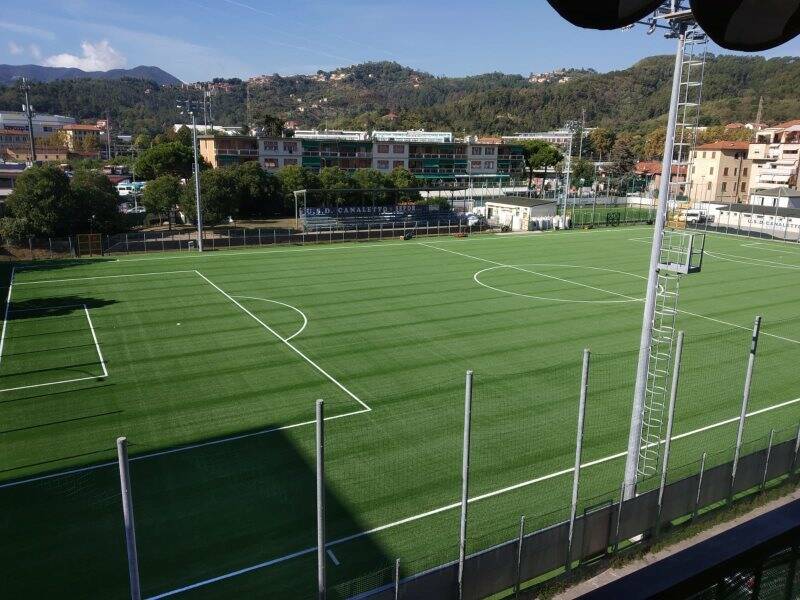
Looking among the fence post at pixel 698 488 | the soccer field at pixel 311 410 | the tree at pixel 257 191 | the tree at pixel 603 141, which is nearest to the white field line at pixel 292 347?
the soccer field at pixel 311 410

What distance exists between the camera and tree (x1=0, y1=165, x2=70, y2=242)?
33.9 m

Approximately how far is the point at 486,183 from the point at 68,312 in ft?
209

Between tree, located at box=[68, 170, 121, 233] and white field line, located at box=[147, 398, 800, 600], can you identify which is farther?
tree, located at box=[68, 170, 121, 233]

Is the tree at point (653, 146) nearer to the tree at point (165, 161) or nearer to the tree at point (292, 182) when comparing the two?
the tree at point (292, 182)

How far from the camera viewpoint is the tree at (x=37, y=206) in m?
33.9

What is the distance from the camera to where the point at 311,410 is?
49.1 feet

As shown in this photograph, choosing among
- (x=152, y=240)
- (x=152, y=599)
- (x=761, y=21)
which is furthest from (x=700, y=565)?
(x=152, y=240)

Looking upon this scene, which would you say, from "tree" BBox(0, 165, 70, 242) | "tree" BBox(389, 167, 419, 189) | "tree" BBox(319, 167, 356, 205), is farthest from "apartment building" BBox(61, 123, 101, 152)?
"tree" BBox(0, 165, 70, 242)

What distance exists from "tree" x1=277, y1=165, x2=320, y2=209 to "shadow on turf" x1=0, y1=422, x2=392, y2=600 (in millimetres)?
43942

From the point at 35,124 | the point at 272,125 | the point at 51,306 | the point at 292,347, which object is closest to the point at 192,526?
the point at 292,347

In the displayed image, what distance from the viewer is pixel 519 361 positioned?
1820 centimetres

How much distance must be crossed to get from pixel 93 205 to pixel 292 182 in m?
19.9

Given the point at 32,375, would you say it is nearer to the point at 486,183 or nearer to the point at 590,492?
the point at 590,492

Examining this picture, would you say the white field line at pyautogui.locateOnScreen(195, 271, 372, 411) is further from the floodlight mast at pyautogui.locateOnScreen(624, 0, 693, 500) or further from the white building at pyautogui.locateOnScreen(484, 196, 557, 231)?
the white building at pyautogui.locateOnScreen(484, 196, 557, 231)
